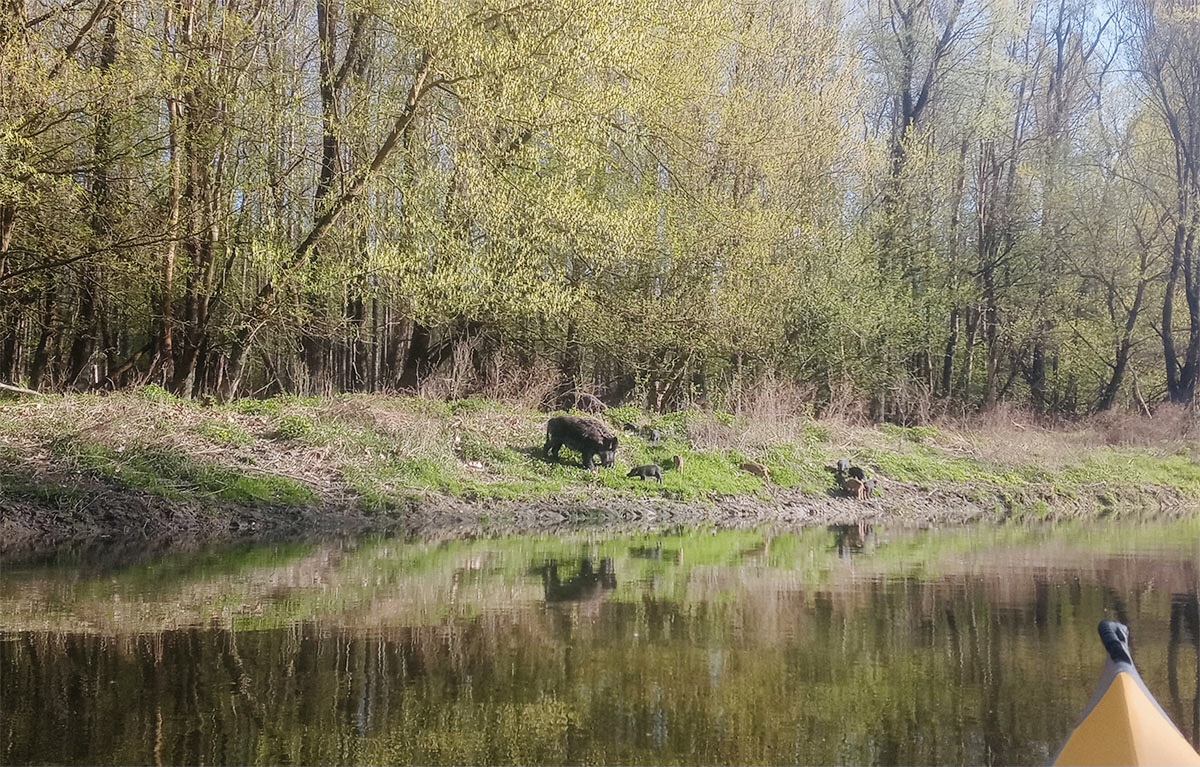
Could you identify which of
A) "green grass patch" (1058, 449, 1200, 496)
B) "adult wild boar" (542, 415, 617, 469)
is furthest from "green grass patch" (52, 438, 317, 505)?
"green grass patch" (1058, 449, 1200, 496)

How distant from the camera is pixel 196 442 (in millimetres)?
13258


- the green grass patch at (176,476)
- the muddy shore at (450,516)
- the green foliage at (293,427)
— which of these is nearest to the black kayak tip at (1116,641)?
the muddy shore at (450,516)

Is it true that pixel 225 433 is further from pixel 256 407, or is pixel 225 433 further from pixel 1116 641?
pixel 1116 641

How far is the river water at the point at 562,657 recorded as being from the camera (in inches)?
182

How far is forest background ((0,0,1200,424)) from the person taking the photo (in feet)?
50.6

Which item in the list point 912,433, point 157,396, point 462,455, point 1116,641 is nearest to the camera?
point 1116,641

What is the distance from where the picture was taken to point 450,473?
1491cm

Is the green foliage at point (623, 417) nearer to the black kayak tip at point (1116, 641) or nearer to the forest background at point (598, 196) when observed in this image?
the forest background at point (598, 196)

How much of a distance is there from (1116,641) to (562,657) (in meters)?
3.44

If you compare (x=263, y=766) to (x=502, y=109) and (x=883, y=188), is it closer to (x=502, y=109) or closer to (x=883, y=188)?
(x=502, y=109)

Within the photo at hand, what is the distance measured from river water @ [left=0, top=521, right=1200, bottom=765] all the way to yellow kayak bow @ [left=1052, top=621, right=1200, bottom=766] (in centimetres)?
118

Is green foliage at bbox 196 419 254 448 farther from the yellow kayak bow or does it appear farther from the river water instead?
the yellow kayak bow

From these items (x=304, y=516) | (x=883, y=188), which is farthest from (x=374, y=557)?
(x=883, y=188)

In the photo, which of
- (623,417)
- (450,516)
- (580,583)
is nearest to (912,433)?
(623,417)
